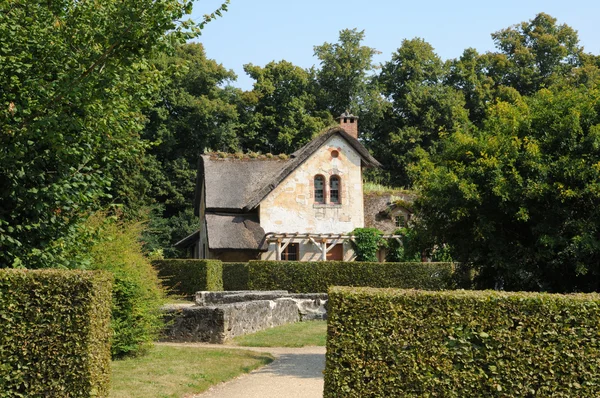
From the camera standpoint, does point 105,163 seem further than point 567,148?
No

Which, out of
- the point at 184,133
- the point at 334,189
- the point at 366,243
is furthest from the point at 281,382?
the point at 184,133

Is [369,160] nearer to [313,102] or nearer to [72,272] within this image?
[313,102]

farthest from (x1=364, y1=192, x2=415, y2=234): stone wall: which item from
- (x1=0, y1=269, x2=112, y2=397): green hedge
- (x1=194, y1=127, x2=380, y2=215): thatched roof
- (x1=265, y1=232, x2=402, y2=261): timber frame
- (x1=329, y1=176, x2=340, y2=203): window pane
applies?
(x1=0, y1=269, x2=112, y2=397): green hedge

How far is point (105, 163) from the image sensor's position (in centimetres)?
1087

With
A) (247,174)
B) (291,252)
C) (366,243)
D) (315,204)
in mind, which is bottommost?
(291,252)

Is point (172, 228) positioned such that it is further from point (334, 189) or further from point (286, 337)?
point (286, 337)

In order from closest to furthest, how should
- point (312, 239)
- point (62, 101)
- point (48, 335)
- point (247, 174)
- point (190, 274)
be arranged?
1. point (48, 335)
2. point (62, 101)
3. point (190, 274)
4. point (312, 239)
5. point (247, 174)

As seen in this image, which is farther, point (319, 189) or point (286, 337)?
point (319, 189)

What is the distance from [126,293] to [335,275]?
1655cm

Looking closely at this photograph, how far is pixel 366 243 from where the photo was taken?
37281 millimetres

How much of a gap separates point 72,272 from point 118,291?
4310 millimetres

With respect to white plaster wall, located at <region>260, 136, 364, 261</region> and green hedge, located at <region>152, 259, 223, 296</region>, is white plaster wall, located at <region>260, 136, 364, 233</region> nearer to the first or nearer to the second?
white plaster wall, located at <region>260, 136, 364, 261</region>

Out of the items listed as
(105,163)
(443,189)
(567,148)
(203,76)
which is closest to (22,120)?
(105,163)

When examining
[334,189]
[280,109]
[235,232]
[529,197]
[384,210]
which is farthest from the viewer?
[280,109]
